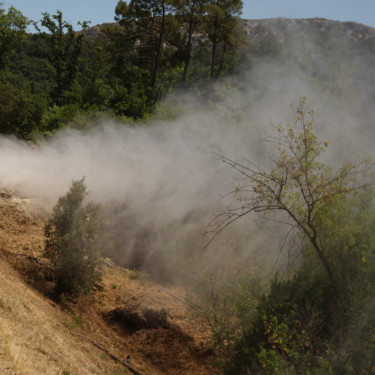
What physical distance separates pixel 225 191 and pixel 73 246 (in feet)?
19.0

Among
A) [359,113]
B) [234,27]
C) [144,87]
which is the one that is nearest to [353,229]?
[359,113]

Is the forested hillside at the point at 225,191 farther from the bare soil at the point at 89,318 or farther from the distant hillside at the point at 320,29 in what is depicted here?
the distant hillside at the point at 320,29

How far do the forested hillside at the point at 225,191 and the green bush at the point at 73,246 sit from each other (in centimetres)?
3

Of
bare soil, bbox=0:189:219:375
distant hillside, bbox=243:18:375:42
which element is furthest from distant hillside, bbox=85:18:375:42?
bare soil, bbox=0:189:219:375

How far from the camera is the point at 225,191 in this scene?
42.3ft

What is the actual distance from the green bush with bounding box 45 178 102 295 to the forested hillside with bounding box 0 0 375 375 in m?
0.03

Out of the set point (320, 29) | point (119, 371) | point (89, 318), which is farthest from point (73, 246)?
point (320, 29)

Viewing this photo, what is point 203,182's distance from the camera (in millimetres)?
12938

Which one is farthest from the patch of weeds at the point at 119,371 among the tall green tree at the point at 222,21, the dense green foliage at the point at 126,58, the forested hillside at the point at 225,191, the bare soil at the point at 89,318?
the tall green tree at the point at 222,21

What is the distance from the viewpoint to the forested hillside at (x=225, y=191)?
250 inches

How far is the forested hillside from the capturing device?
6.36 m

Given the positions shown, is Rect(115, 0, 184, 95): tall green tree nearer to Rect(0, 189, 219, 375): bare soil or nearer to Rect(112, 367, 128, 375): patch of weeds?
Rect(0, 189, 219, 375): bare soil

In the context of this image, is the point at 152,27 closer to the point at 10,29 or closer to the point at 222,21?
the point at 222,21

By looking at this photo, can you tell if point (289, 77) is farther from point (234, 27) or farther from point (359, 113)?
point (234, 27)
